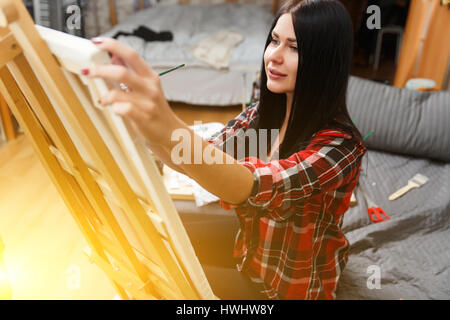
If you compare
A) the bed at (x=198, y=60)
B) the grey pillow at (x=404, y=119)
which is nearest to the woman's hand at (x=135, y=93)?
the grey pillow at (x=404, y=119)

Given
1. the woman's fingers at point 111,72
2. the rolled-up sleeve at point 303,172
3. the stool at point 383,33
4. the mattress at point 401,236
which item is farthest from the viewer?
the stool at point 383,33

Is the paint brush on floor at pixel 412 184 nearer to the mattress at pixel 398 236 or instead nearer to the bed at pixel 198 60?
the mattress at pixel 398 236

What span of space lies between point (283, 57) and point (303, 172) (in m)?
0.34

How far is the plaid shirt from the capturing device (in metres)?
0.72

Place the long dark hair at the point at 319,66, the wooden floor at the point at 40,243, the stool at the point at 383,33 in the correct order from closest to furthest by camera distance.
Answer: the long dark hair at the point at 319,66
the wooden floor at the point at 40,243
the stool at the point at 383,33

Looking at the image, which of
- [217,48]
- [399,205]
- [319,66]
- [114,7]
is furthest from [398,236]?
[114,7]

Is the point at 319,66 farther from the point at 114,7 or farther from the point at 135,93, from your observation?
the point at 114,7

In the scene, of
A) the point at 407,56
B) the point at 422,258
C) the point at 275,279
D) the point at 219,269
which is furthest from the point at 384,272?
the point at 407,56

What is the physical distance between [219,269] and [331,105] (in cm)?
66

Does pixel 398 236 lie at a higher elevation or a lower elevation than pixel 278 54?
lower

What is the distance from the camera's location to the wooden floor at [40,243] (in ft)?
5.83

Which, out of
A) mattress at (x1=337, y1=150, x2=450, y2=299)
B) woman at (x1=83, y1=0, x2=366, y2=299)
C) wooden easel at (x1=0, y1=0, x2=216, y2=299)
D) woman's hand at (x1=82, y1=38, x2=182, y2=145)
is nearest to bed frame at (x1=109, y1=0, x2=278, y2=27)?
mattress at (x1=337, y1=150, x2=450, y2=299)

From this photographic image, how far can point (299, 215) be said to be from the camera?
96cm

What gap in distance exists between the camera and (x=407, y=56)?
9.27ft
